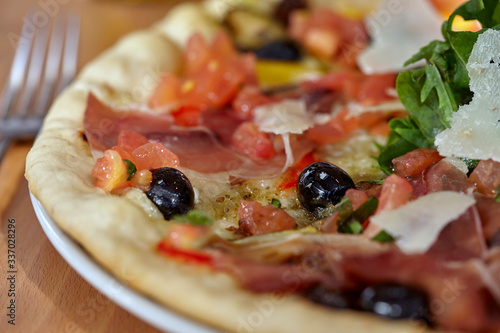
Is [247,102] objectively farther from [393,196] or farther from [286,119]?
[393,196]

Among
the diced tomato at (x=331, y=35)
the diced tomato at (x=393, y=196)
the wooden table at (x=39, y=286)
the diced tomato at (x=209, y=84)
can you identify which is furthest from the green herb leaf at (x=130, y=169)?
the diced tomato at (x=331, y=35)

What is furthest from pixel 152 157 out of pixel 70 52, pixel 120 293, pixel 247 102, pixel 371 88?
pixel 70 52

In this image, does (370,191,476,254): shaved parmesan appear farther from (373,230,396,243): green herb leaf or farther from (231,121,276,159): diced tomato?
(231,121,276,159): diced tomato

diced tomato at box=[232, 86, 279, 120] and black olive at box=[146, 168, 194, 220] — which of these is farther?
diced tomato at box=[232, 86, 279, 120]

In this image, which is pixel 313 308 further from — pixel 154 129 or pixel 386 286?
pixel 154 129

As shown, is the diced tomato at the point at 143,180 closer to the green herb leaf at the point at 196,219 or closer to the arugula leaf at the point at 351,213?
the green herb leaf at the point at 196,219

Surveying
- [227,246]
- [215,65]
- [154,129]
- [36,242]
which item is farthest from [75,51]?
[227,246]

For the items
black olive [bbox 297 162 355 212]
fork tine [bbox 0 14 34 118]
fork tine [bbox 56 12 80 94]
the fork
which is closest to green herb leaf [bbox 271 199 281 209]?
black olive [bbox 297 162 355 212]

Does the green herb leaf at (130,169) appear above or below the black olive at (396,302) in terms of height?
below
